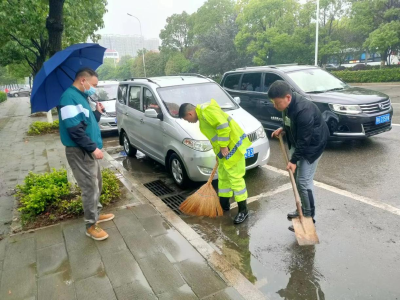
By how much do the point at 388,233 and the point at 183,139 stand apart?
9.56 feet

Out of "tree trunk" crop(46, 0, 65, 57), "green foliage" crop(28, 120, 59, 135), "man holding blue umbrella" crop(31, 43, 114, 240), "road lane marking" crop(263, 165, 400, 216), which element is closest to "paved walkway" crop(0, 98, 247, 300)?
"man holding blue umbrella" crop(31, 43, 114, 240)

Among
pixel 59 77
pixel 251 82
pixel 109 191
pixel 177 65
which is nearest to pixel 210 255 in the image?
pixel 109 191

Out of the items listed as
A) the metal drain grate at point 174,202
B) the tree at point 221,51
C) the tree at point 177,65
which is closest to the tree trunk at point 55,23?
the metal drain grate at point 174,202

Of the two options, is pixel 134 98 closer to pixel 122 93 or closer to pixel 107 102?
pixel 122 93

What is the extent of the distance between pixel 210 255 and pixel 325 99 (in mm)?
4562

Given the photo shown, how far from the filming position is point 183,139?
4.78m

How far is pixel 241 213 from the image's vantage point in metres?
3.92

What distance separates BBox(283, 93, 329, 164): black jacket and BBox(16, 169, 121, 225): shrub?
2.71 metres

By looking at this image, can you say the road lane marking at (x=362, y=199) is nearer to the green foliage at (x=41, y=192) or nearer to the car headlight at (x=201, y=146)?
the car headlight at (x=201, y=146)

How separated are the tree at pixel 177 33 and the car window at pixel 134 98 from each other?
46.4 meters

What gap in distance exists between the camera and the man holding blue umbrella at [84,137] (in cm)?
304

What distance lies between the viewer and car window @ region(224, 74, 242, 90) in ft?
28.0

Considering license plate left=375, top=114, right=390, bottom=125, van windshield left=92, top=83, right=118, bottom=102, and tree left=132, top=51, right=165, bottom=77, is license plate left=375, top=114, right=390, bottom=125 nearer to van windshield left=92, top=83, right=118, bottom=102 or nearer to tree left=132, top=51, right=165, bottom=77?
van windshield left=92, top=83, right=118, bottom=102

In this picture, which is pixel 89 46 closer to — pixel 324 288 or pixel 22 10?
pixel 324 288
